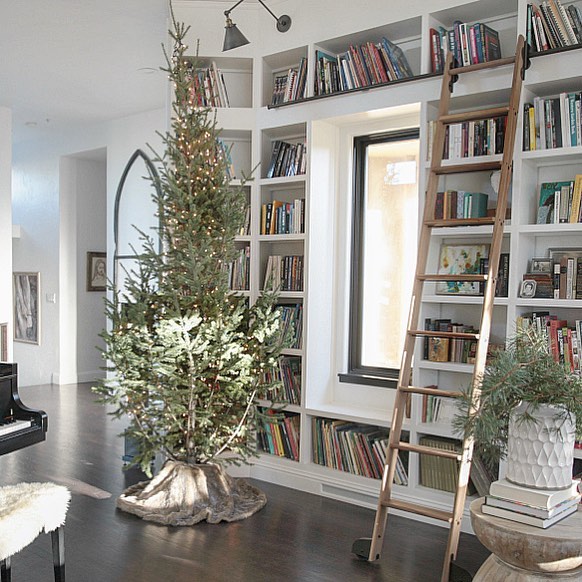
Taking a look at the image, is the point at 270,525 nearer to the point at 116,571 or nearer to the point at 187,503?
the point at 187,503

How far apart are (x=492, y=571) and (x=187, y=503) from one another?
2011 millimetres

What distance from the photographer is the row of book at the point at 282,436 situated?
4.83 meters

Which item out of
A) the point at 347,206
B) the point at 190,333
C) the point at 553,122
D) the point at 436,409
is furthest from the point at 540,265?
the point at 190,333

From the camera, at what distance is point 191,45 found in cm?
489

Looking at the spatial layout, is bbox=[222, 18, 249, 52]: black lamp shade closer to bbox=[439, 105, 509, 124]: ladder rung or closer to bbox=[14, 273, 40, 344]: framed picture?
bbox=[439, 105, 509, 124]: ladder rung

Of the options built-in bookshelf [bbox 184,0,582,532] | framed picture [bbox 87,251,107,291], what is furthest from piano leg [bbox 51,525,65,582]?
framed picture [bbox 87,251,107,291]

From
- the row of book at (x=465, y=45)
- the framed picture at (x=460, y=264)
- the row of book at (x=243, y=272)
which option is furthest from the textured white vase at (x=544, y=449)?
the row of book at (x=243, y=272)

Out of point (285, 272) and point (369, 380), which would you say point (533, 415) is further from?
point (285, 272)

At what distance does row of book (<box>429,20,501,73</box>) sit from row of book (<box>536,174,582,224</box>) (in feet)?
2.65

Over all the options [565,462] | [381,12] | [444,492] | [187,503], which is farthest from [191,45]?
[565,462]

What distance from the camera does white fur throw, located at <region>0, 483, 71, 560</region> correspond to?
2.58 meters

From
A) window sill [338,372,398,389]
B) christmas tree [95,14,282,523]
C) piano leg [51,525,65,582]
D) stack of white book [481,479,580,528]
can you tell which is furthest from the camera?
window sill [338,372,398,389]

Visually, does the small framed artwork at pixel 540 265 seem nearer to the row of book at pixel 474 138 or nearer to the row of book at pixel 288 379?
the row of book at pixel 474 138

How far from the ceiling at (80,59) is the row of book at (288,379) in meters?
2.58
